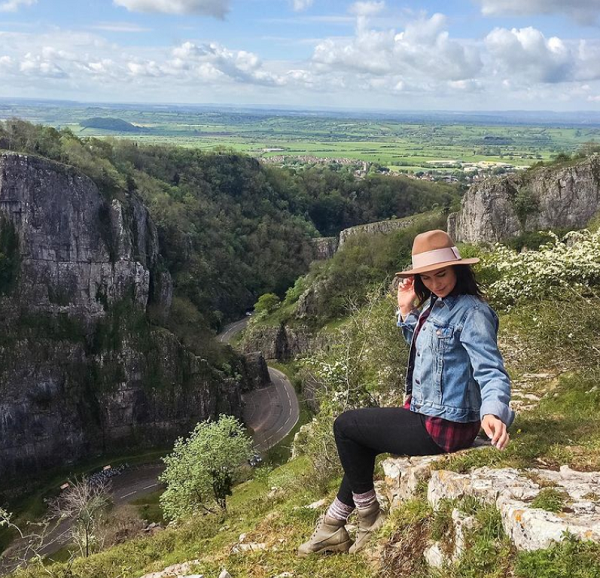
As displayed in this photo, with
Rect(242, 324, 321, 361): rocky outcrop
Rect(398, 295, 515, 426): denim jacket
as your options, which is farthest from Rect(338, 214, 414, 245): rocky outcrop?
Rect(398, 295, 515, 426): denim jacket

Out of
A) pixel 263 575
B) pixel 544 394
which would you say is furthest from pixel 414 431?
pixel 544 394

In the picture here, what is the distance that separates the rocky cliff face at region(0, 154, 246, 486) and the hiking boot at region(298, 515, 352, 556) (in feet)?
156

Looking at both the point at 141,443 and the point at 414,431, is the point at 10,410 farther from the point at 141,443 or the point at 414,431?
the point at 414,431

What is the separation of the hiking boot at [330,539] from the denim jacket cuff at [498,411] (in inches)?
91.9

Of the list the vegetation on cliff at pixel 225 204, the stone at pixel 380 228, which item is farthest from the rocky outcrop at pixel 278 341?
the stone at pixel 380 228

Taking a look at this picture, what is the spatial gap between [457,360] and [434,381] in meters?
0.31

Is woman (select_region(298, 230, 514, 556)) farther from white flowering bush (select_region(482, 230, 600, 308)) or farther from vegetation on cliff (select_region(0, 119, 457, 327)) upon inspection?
vegetation on cliff (select_region(0, 119, 457, 327))

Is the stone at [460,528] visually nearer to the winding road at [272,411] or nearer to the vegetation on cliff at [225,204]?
the winding road at [272,411]

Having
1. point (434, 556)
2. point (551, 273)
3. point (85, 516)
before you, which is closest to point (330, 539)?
point (434, 556)

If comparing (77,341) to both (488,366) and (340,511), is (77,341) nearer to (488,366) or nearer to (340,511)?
(340,511)

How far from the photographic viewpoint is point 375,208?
131 m

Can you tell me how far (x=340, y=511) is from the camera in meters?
5.78

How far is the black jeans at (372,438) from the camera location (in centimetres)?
528

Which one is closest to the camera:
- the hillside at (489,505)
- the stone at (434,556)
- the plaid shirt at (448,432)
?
the hillside at (489,505)
